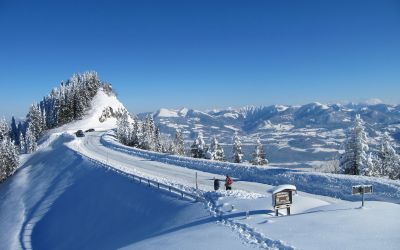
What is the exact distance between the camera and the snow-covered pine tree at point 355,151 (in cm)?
4662

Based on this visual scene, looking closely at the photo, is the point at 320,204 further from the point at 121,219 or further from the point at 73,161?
the point at 73,161

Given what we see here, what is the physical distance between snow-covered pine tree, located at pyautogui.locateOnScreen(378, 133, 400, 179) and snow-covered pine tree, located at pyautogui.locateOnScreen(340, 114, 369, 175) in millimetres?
9480

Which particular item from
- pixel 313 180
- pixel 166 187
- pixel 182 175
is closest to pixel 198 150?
pixel 182 175

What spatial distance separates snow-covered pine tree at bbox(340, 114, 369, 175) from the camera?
46.6 m

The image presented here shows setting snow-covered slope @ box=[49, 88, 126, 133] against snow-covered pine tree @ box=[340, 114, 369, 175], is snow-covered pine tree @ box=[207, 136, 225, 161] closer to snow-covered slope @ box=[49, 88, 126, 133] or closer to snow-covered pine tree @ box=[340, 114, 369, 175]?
snow-covered pine tree @ box=[340, 114, 369, 175]

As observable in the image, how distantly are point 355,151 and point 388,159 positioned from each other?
11.3 metres

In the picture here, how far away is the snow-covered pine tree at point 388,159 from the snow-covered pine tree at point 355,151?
948cm

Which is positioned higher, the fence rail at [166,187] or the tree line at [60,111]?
the tree line at [60,111]

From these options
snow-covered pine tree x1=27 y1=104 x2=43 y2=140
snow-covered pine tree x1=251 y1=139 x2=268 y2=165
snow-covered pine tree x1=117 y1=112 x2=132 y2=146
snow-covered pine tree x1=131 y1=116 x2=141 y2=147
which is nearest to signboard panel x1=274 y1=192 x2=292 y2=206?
snow-covered pine tree x1=251 y1=139 x2=268 y2=165

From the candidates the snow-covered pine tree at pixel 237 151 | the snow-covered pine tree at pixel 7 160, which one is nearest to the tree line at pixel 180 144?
the snow-covered pine tree at pixel 237 151

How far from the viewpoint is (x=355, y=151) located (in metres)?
47.3

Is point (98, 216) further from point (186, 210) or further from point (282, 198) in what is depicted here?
point (282, 198)

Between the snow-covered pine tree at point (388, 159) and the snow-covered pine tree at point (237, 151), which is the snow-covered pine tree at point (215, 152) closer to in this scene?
the snow-covered pine tree at point (237, 151)

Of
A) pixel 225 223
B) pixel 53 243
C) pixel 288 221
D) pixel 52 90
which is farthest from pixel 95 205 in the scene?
pixel 52 90
